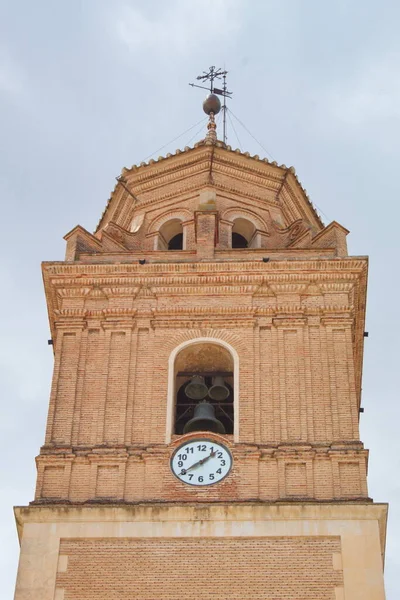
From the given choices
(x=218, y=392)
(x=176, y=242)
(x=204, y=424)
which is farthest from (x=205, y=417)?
(x=176, y=242)

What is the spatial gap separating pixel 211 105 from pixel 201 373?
8.03 meters

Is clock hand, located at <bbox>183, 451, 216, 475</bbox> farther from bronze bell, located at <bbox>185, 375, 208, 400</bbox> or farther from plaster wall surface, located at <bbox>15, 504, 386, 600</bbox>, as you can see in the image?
bronze bell, located at <bbox>185, 375, 208, 400</bbox>

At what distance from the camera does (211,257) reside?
25250 millimetres

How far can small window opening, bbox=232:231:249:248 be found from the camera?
90.4 feet

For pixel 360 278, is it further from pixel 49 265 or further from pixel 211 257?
pixel 49 265

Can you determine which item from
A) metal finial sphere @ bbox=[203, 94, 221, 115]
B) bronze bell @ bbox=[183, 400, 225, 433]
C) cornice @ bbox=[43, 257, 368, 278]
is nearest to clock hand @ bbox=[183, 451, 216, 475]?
bronze bell @ bbox=[183, 400, 225, 433]

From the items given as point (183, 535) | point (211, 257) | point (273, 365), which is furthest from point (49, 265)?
point (183, 535)

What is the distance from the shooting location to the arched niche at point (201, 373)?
2314 centimetres

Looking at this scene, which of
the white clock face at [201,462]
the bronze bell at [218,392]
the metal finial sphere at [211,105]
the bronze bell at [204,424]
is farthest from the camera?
the metal finial sphere at [211,105]

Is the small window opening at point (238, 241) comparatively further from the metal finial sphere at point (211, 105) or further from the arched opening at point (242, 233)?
the metal finial sphere at point (211, 105)

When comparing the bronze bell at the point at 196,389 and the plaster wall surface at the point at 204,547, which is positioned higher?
the bronze bell at the point at 196,389

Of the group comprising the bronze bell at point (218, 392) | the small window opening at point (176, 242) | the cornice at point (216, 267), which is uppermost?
the small window opening at point (176, 242)

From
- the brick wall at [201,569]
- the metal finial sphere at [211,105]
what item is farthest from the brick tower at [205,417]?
the metal finial sphere at [211,105]

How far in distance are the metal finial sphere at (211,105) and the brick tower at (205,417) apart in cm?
303
